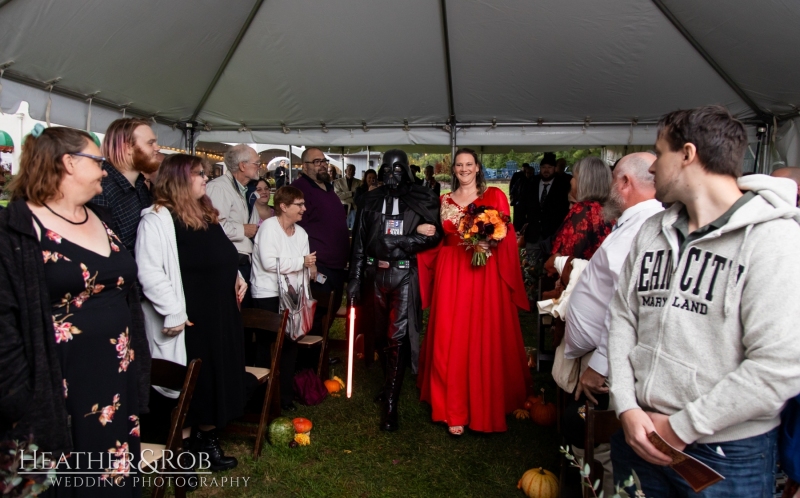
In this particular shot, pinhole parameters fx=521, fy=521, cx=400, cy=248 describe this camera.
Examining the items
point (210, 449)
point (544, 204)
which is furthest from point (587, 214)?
point (544, 204)

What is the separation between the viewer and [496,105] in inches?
255

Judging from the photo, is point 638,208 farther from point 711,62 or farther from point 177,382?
point 711,62

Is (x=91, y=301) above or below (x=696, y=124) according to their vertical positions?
below

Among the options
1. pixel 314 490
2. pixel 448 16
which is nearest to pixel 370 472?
pixel 314 490

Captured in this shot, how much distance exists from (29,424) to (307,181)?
11.8 ft

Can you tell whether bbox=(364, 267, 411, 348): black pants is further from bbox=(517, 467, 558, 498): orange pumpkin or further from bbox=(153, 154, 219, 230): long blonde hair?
bbox=(153, 154, 219, 230): long blonde hair

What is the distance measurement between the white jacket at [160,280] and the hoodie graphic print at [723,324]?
222cm

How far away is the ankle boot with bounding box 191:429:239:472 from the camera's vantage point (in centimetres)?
336

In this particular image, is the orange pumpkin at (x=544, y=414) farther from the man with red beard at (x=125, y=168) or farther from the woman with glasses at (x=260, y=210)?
the man with red beard at (x=125, y=168)

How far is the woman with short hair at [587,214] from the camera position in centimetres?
354

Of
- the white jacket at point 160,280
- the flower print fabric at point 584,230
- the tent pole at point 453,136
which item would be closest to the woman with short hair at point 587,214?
the flower print fabric at point 584,230

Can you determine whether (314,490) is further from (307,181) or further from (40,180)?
(307,181)

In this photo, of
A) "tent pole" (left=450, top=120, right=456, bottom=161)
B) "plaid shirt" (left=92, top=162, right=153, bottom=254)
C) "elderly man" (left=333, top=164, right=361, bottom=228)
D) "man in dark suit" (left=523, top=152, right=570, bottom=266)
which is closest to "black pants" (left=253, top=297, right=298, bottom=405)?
"plaid shirt" (left=92, top=162, right=153, bottom=254)

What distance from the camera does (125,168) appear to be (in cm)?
283
